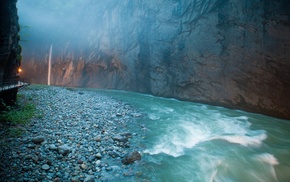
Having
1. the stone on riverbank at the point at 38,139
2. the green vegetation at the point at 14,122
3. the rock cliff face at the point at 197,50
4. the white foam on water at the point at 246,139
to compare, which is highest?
the rock cliff face at the point at 197,50

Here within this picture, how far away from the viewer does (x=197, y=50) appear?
13.8 m

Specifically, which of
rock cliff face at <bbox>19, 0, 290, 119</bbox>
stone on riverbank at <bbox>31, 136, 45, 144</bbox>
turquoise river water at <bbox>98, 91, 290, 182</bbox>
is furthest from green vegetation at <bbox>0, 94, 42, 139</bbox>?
rock cliff face at <bbox>19, 0, 290, 119</bbox>

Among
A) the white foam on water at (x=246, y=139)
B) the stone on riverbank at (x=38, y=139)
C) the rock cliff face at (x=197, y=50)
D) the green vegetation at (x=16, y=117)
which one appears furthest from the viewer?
the rock cliff face at (x=197, y=50)

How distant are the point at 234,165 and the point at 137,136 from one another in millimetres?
3708

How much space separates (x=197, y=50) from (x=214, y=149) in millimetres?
9905

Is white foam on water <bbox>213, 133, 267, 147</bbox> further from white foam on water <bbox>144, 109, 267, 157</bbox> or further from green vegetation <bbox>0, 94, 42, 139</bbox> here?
green vegetation <bbox>0, 94, 42, 139</bbox>

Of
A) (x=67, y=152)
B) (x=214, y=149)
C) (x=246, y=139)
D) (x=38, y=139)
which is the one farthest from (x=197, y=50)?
(x=38, y=139)

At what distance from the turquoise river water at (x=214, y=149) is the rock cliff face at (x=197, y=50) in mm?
2890

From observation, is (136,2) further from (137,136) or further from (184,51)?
(137,136)

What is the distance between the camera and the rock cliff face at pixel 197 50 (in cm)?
991

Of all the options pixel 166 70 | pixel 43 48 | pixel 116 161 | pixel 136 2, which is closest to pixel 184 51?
pixel 166 70

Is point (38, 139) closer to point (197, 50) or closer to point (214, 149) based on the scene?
point (214, 149)

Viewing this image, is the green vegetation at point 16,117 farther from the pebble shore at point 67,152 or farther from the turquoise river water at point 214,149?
the turquoise river water at point 214,149

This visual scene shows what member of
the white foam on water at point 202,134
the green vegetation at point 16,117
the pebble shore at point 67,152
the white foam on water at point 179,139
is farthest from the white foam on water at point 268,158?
the green vegetation at point 16,117
